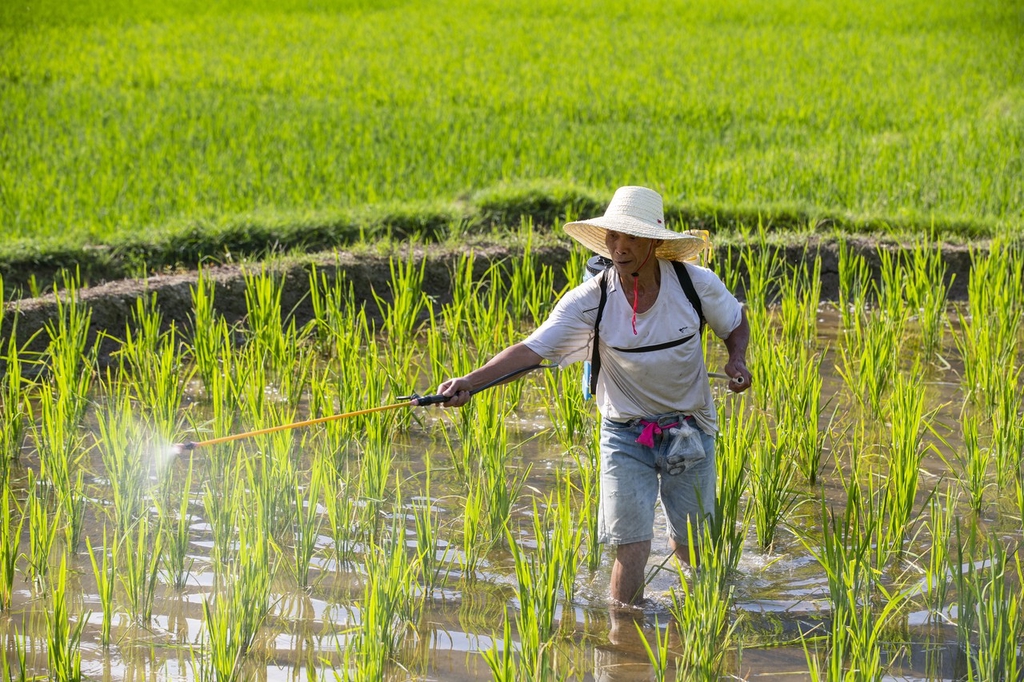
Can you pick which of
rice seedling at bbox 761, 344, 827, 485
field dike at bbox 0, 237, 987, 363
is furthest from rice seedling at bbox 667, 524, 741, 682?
field dike at bbox 0, 237, 987, 363

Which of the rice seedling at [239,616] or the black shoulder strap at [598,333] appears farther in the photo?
the black shoulder strap at [598,333]

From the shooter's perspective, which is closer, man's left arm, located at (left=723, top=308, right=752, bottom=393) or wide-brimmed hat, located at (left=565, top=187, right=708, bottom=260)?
wide-brimmed hat, located at (left=565, top=187, right=708, bottom=260)

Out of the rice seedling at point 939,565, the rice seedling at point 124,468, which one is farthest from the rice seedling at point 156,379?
the rice seedling at point 939,565

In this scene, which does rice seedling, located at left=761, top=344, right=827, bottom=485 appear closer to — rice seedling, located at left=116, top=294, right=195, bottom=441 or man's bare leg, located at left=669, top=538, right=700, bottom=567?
man's bare leg, located at left=669, top=538, right=700, bottom=567

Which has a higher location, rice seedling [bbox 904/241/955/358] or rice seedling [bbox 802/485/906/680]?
rice seedling [bbox 904/241/955/358]

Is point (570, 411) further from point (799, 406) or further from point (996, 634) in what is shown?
point (996, 634)

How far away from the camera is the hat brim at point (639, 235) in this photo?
9.82 ft

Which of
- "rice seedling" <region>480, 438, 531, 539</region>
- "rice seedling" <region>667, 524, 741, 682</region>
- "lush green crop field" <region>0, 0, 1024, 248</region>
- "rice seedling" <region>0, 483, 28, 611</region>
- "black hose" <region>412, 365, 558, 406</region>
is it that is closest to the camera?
"rice seedling" <region>667, 524, 741, 682</region>

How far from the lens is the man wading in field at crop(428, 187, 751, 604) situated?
311cm

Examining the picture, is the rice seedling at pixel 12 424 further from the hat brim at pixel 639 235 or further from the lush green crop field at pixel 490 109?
the lush green crop field at pixel 490 109

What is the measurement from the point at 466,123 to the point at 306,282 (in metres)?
4.19

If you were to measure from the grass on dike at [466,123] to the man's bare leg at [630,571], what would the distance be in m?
3.75

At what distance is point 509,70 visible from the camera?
1299 centimetres

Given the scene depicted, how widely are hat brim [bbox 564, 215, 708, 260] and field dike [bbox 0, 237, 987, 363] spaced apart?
6.37 ft
